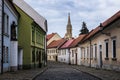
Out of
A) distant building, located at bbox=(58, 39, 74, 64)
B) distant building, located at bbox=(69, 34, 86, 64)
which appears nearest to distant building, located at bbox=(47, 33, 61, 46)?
distant building, located at bbox=(58, 39, 74, 64)

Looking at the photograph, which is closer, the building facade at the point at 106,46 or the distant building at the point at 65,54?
the building facade at the point at 106,46

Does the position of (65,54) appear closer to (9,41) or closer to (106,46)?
(106,46)

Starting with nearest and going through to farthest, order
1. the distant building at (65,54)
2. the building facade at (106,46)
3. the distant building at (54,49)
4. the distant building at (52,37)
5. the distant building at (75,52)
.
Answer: the building facade at (106,46) < the distant building at (75,52) < the distant building at (65,54) < the distant building at (54,49) < the distant building at (52,37)

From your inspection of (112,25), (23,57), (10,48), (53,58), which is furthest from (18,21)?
(53,58)

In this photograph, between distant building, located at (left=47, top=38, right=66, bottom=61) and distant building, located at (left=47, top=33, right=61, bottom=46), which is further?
distant building, located at (left=47, top=33, right=61, bottom=46)

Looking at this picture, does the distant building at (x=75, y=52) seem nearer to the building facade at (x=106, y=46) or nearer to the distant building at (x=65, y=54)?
the distant building at (x=65, y=54)

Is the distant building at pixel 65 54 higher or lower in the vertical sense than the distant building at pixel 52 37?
lower

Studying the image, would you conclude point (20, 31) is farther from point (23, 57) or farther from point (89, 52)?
point (89, 52)

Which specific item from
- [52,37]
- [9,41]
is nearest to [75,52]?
[9,41]

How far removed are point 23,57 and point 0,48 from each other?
43.2 feet

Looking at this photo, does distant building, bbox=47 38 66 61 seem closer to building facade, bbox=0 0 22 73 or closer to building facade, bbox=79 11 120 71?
building facade, bbox=79 11 120 71

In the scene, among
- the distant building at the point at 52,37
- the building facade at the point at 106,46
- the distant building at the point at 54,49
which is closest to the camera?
the building facade at the point at 106,46

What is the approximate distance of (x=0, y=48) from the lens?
79.9ft

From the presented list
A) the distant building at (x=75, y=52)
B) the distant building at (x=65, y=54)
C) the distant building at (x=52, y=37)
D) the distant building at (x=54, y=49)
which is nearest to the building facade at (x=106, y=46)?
the distant building at (x=75, y=52)
